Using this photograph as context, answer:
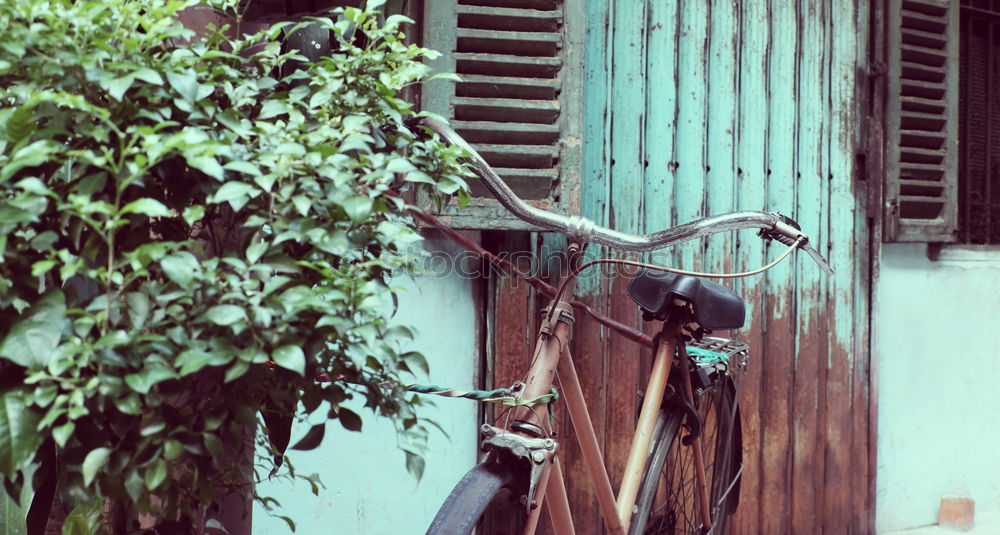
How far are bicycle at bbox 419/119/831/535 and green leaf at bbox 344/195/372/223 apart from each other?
0.56 m

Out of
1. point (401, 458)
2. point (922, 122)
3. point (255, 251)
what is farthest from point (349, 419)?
point (922, 122)

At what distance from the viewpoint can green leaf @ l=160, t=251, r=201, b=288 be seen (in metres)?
1.27

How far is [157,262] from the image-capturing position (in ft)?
4.49

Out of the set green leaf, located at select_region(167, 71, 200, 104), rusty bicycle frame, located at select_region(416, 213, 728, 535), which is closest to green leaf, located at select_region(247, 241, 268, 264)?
green leaf, located at select_region(167, 71, 200, 104)

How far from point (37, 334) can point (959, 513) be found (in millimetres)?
4128

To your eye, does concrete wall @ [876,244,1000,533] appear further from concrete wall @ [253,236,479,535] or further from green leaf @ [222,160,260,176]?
green leaf @ [222,160,260,176]

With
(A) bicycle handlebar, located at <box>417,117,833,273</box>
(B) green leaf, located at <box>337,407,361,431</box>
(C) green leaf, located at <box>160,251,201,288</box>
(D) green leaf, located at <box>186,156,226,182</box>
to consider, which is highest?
(D) green leaf, located at <box>186,156,226,182</box>

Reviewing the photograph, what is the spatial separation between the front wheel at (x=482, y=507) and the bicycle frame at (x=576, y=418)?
0.05m

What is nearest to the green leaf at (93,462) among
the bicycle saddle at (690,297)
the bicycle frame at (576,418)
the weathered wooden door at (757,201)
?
the bicycle frame at (576,418)

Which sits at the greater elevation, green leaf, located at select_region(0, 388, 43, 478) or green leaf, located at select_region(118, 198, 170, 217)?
green leaf, located at select_region(118, 198, 170, 217)

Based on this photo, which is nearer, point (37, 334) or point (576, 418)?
point (37, 334)

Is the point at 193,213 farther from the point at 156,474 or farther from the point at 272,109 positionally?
the point at 156,474

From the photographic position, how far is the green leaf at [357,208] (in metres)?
1.36

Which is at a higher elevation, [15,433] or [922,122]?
[922,122]
